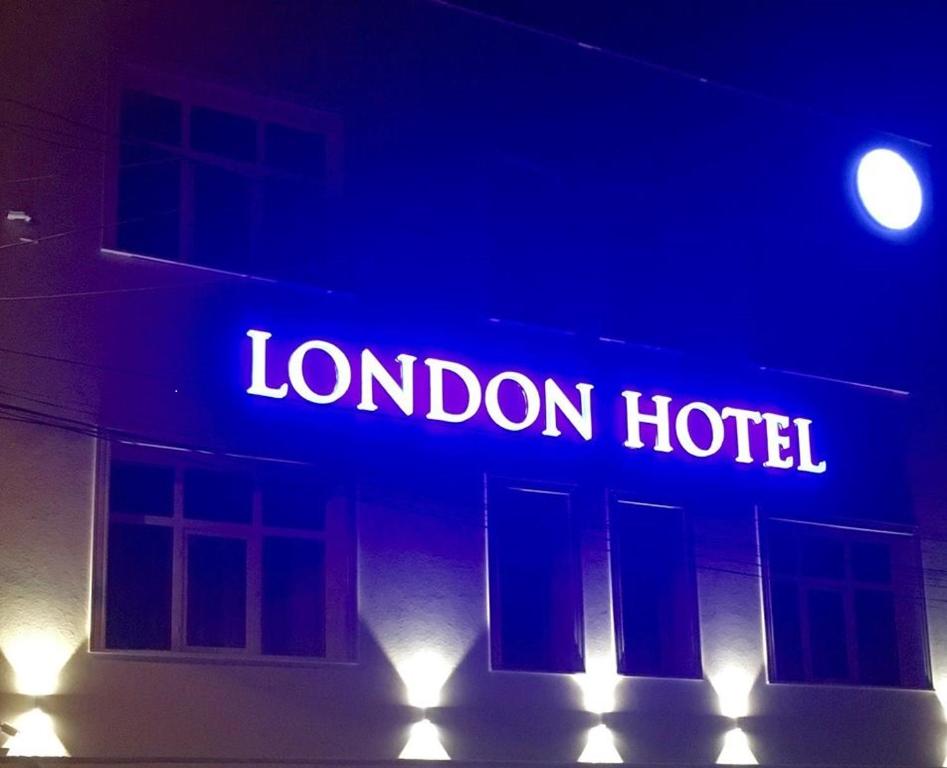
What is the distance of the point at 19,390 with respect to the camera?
43.9ft

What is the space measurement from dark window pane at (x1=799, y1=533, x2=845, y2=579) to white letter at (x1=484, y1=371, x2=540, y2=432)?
4357mm

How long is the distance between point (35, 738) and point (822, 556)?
Answer: 32.9 ft

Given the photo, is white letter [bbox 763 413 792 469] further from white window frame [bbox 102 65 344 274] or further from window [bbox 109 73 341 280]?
white window frame [bbox 102 65 344 274]

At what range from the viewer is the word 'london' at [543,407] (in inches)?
588

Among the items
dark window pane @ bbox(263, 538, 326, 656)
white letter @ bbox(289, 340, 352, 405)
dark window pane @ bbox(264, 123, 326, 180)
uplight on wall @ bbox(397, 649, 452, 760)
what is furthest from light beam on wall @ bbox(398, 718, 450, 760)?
dark window pane @ bbox(264, 123, 326, 180)

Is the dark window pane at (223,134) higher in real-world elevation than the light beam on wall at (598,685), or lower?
higher

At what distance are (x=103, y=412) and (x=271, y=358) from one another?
1.72 m

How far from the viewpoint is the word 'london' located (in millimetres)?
14930

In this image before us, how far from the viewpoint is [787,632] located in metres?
18.2

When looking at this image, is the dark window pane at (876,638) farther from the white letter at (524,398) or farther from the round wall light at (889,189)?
the white letter at (524,398)

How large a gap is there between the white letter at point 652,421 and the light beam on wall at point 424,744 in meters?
4.01

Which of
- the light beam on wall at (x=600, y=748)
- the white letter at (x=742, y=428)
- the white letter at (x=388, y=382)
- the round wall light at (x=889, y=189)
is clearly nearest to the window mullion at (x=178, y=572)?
the white letter at (x=388, y=382)

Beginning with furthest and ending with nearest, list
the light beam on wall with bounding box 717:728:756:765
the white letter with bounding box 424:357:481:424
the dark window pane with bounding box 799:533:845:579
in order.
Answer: the dark window pane with bounding box 799:533:845:579 → the light beam on wall with bounding box 717:728:756:765 → the white letter with bounding box 424:357:481:424

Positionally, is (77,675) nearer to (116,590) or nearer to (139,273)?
(116,590)
